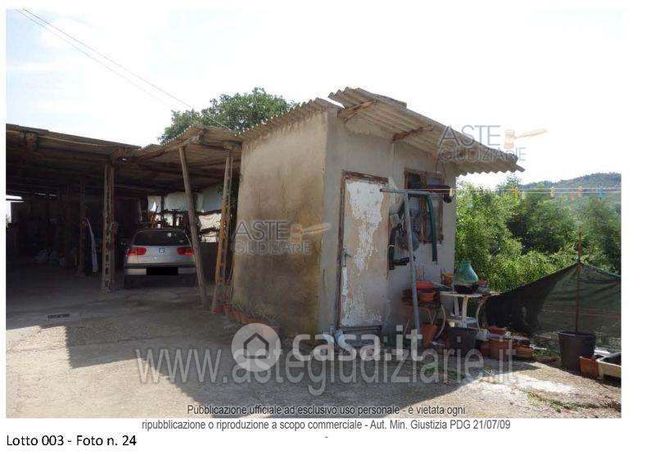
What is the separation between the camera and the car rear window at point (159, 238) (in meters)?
9.37

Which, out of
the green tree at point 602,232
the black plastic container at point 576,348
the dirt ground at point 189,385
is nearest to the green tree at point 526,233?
the green tree at point 602,232

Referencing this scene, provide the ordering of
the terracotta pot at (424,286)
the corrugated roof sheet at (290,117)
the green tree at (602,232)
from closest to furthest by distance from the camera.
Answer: the corrugated roof sheet at (290,117) → the terracotta pot at (424,286) → the green tree at (602,232)

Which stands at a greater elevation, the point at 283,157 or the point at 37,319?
the point at 283,157

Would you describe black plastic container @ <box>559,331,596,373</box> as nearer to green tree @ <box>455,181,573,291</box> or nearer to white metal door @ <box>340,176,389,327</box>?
white metal door @ <box>340,176,389,327</box>

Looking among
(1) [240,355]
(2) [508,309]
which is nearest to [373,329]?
(1) [240,355]

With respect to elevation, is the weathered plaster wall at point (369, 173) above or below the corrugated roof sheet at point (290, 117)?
below

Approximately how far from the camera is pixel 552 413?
3988mm

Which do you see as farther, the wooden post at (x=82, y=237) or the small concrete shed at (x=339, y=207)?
the wooden post at (x=82, y=237)

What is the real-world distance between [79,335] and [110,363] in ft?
4.83

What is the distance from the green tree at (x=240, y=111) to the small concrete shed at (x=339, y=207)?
57.1 ft

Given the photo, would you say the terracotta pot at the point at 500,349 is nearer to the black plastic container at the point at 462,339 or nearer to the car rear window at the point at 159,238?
the black plastic container at the point at 462,339

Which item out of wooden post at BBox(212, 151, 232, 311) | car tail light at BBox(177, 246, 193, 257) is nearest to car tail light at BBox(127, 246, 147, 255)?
car tail light at BBox(177, 246, 193, 257)

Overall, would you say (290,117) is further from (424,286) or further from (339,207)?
(424,286)

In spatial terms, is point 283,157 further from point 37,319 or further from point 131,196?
point 131,196
